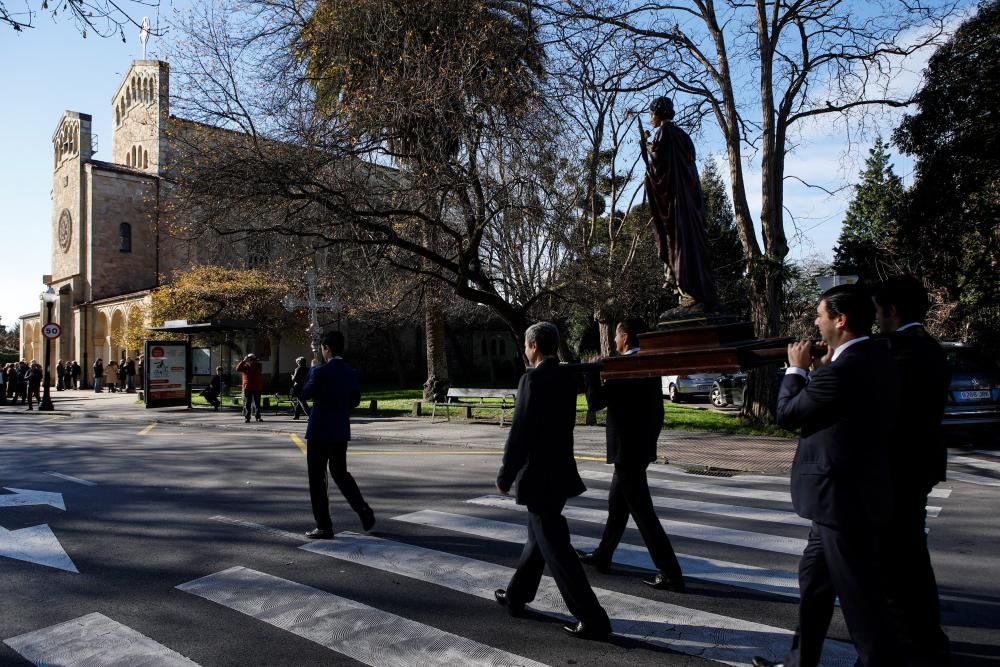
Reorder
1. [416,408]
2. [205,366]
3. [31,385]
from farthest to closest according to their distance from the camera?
1. [205,366]
2. [31,385]
3. [416,408]

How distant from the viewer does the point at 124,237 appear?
45.4m

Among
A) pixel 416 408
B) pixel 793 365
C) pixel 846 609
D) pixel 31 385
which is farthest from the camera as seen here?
pixel 31 385

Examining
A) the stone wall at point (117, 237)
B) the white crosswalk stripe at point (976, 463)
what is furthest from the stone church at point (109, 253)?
the white crosswalk stripe at point (976, 463)

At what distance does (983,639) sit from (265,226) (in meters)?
15.6

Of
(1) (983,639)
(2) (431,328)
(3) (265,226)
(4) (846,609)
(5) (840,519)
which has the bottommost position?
(1) (983,639)

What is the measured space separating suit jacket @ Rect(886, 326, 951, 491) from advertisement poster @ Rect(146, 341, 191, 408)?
76.5 feet

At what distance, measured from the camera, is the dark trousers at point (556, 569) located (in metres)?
4.25

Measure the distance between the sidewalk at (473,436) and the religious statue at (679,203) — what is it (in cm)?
607

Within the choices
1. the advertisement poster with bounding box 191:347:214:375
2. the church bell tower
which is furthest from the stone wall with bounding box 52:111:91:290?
the advertisement poster with bounding box 191:347:214:375

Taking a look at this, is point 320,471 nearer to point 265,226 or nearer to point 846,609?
point 846,609

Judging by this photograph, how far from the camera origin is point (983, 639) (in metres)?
4.25

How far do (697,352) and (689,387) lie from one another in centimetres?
2200

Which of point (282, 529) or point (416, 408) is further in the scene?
point (416, 408)

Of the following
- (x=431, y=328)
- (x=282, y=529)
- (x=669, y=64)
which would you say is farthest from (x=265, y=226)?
(x=282, y=529)
